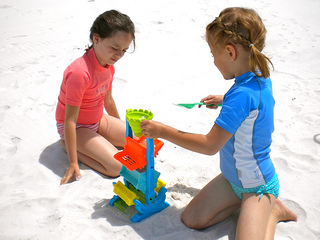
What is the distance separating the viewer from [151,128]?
6.07 ft

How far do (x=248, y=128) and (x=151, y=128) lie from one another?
535 mm

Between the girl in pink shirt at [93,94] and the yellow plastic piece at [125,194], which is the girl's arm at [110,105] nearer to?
the girl in pink shirt at [93,94]

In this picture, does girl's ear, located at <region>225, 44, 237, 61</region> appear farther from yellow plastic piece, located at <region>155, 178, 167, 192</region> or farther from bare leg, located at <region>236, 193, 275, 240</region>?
yellow plastic piece, located at <region>155, 178, 167, 192</region>

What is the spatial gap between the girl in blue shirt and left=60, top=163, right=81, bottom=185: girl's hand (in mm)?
819

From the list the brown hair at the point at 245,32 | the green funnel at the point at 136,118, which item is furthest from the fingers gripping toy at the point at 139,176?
the brown hair at the point at 245,32

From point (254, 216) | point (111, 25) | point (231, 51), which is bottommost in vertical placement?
point (254, 216)

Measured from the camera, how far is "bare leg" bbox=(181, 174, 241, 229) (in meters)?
2.10

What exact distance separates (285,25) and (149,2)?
7.89 feet

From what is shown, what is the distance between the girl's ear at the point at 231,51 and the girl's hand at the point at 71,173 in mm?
1345

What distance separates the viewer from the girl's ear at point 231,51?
1.78 meters

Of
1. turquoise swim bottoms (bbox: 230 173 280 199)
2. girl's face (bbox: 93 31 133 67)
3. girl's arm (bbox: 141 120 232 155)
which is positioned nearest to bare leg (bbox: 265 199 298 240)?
turquoise swim bottoms (bbox: 230 173 280 199)

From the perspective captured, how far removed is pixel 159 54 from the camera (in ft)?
14.8

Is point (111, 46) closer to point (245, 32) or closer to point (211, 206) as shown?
point (245, 32)

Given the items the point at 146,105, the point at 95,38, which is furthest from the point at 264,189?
the point at 146,105
